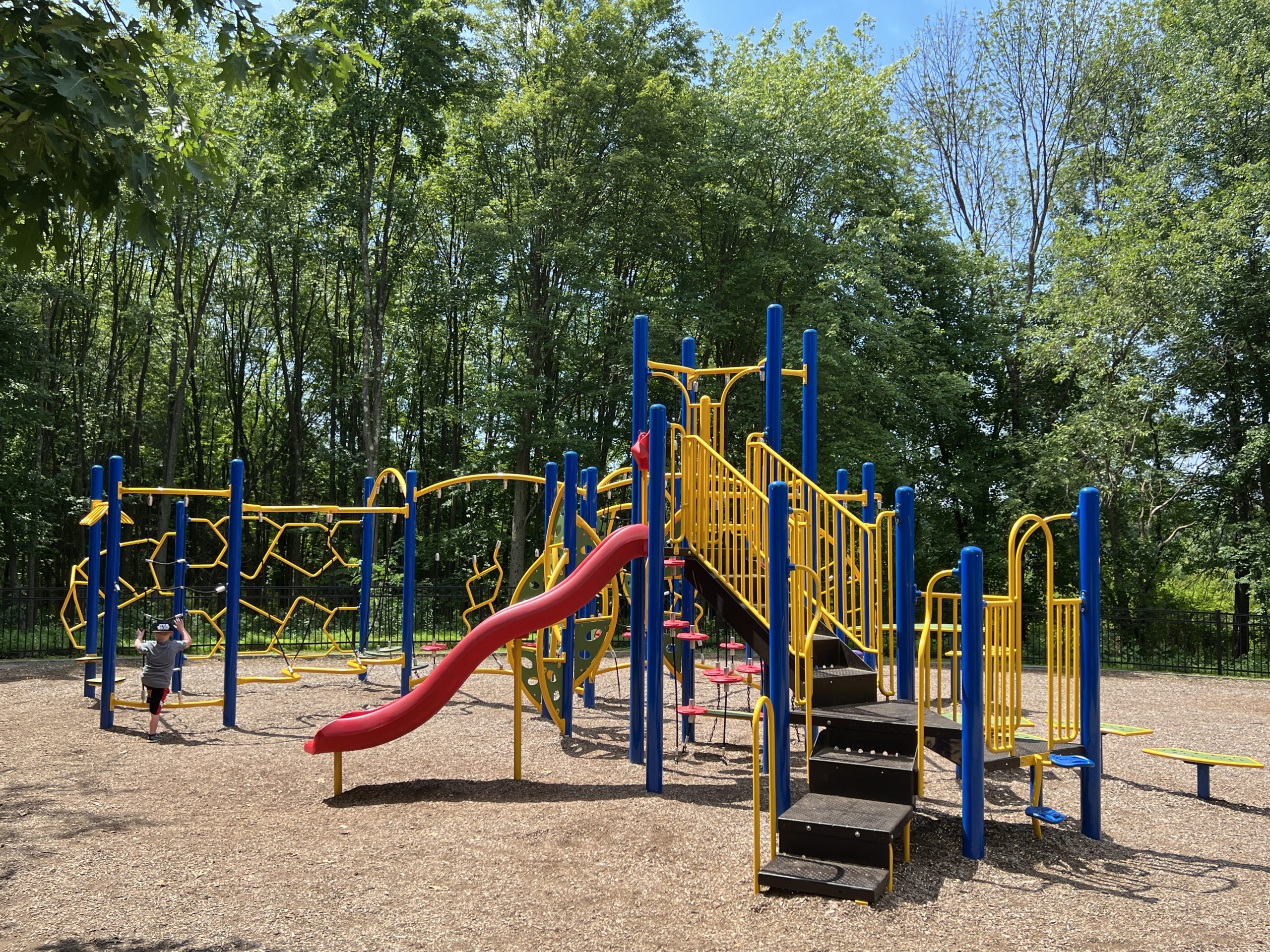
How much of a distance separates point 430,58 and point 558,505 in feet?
53.4

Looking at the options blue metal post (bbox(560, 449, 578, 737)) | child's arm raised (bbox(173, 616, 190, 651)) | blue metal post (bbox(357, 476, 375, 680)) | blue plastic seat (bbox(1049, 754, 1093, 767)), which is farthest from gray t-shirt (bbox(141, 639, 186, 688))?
blue plastic seat (bbox(1049, 754, 1093, 767))

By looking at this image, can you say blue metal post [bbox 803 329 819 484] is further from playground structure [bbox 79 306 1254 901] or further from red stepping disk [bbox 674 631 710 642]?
red stepping disk [bbox 674 631 710 642]

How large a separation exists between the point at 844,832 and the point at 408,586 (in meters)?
7.40

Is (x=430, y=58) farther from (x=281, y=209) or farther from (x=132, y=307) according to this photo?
(x=132, y=307)

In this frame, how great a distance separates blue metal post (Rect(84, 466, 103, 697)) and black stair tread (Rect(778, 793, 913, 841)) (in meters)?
7.94

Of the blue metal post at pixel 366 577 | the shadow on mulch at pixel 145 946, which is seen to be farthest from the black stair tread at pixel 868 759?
the blue metal post at pixel 366 577

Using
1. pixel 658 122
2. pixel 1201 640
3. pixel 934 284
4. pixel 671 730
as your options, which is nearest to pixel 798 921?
pixel 671 730

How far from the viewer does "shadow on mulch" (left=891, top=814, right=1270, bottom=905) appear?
5285 mm

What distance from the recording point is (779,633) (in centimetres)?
586

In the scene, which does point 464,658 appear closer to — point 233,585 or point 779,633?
point 779,633

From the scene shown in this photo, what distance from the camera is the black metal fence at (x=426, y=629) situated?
57.2 ft

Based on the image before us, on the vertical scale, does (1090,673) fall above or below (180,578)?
below

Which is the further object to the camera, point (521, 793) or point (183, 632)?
point (183, 632)

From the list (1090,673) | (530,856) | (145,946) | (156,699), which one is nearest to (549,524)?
(156,699)
